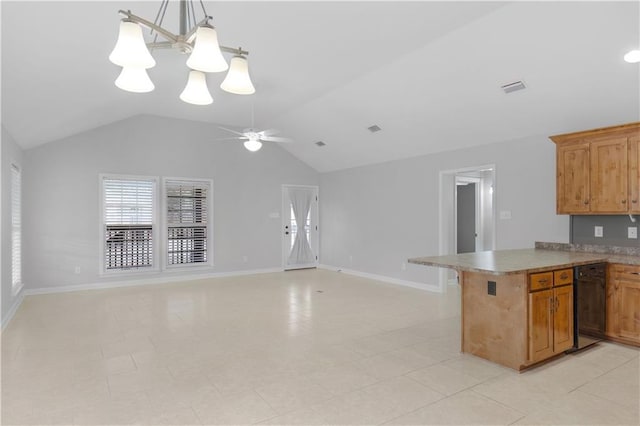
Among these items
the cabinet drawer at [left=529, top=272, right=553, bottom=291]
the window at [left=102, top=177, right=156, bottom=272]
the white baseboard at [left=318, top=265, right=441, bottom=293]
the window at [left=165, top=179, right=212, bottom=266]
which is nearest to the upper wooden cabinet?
the cabinet drawer at [left=529, top=272, right=553, bottom=291]

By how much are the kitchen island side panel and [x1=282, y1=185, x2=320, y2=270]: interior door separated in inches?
226

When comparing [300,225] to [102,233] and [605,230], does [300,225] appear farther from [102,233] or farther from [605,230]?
[605,230]

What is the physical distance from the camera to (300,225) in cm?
913

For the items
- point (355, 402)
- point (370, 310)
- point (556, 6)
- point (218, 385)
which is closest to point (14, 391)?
point (218, 385)

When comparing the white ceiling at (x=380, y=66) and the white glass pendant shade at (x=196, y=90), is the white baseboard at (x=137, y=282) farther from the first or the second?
the white glass pendant shade at (x=196, y=90)

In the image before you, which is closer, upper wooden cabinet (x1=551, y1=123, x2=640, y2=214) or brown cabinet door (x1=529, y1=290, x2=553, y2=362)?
brown cabinet door (x1=529, y1=290, x2=553, y2=362)

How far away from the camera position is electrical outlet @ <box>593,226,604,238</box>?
4404 mm

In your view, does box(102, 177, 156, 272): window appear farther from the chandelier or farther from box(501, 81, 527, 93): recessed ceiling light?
box(501, 81, 527, 93): recessed ceiling light

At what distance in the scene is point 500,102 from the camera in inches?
186

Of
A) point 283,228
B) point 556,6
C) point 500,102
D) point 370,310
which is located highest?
point 556,6

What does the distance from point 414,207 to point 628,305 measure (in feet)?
12.0

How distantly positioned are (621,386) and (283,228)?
679 cm

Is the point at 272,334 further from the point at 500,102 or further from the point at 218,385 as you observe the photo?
the point at 500,102

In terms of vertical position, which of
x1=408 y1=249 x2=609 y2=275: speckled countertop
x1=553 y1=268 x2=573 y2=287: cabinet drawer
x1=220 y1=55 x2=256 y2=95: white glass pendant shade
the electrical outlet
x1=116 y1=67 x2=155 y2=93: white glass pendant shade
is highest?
x1=220 y1=55 x2=256 y2=95: white glass pendant shade
